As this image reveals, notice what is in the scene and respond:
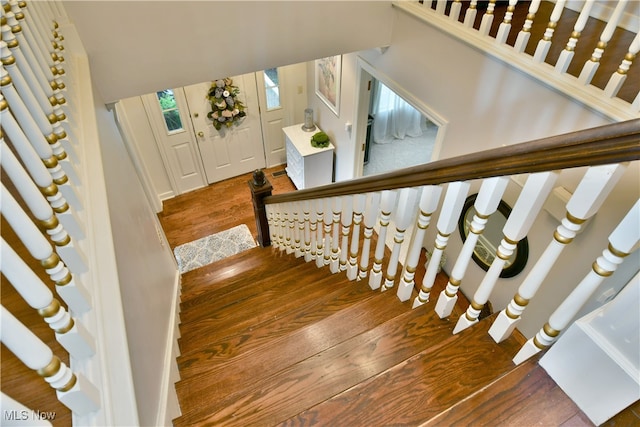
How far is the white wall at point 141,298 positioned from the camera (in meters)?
1.20

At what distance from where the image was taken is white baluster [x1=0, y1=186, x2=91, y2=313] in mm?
595

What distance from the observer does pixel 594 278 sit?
2.70ft

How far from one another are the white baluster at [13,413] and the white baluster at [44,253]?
249 mm

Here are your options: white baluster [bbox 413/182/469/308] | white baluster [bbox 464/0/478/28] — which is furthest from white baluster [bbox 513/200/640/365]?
white baluster [bbox 464/0/478/28]

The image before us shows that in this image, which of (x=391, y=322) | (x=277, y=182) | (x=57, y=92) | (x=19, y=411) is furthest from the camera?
(x=277, y=182)

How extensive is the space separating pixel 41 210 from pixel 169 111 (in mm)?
4373

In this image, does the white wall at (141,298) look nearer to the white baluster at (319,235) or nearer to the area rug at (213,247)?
the white baluster at (319,235)

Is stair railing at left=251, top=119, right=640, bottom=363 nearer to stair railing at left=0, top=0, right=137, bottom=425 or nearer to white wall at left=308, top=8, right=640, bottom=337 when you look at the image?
white wall at left=308, top=8, right=640, bottom=337

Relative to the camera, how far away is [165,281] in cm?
242

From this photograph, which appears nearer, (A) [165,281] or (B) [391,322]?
(B) [391,322]

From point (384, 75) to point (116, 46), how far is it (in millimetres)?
2081

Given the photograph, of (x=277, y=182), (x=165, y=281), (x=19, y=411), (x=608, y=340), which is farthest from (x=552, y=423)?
(x=277, y=182)

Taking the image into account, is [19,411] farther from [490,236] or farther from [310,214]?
[490,236]

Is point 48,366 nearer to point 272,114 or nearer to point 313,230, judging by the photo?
point 313,230
